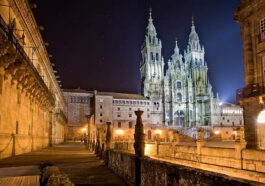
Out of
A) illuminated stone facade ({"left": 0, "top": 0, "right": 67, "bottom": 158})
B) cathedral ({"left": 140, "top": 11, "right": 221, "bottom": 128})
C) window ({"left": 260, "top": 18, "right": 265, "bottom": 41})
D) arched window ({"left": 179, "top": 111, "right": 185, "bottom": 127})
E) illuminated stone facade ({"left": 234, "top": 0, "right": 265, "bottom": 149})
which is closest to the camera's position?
illuminated stone facade ({"left": 0, "top": 0, "right": 67, "bottom": 158})

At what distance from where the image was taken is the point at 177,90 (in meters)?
82.1

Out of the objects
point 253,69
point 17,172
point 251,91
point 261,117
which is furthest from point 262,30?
point 17,172

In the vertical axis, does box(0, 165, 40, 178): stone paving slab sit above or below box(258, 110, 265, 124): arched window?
below

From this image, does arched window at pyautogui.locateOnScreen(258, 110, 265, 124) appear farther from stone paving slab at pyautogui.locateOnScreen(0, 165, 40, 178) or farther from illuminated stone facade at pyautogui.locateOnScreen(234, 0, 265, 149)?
stone paving slab at pyautogui.locateOnScreen(0, 165, 40, 178)

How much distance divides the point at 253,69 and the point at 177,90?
6253cm

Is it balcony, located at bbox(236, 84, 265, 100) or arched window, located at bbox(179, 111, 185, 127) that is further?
arched window, located at bbox(179, 111, 185, 127)

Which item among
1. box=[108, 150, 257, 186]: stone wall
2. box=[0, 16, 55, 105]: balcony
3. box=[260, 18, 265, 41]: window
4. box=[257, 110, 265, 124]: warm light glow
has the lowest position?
box=[108, 150, 257, 186]: stone wall

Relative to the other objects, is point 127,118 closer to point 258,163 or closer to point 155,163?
point 258,163

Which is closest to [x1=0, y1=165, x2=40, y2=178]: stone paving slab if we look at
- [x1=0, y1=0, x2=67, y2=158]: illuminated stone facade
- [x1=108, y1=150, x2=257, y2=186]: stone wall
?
[x1=108, y1=150, x2=257, y2=186]: stone wall

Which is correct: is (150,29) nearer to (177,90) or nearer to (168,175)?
(177,90)

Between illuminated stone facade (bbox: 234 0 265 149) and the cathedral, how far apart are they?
54.8 m

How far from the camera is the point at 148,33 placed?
8438cm

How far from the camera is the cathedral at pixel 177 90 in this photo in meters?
76.7

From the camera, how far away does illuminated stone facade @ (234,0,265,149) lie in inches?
723
